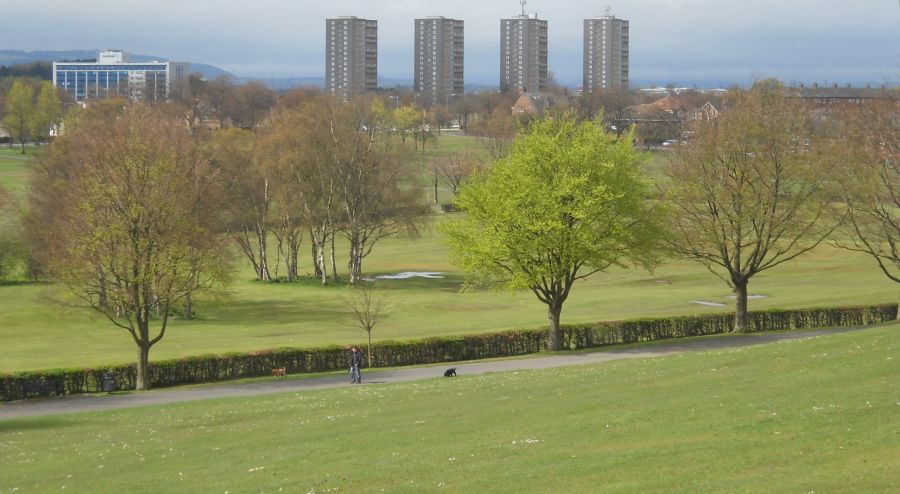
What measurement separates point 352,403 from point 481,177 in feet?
70.2

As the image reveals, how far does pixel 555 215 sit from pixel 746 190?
9514mm

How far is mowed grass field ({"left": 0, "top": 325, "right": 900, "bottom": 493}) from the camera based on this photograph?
17.1m

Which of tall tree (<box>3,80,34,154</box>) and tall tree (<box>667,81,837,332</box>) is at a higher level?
tall tree (<box>3,80,34,154</box>)

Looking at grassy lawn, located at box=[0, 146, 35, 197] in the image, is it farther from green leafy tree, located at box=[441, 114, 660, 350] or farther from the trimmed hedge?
green leafy tree, located at box=[441, 114, 660, 350]

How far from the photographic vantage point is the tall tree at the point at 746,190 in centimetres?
4625

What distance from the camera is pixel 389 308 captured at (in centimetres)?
5962

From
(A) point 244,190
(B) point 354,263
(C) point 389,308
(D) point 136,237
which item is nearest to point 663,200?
(C) point 389,308

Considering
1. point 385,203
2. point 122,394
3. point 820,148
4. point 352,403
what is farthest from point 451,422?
point 385,203

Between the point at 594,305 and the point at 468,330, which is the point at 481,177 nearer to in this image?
the point at 468,330

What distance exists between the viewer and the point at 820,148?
165 ft

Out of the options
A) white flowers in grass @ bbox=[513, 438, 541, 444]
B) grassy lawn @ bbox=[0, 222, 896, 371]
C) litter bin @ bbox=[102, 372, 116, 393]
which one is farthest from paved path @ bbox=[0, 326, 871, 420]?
white flowers in grass @ bbox=[513, 438, 541, 444]

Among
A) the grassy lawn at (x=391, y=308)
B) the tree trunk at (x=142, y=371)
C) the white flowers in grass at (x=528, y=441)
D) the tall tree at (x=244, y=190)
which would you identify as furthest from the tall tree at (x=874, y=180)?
the tall tree at (x=244, y=190)

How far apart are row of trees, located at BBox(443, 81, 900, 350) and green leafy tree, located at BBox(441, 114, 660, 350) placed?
2.1 inches

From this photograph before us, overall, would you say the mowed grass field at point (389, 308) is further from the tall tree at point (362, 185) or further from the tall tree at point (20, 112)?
the tall tree at point (20, 112)
